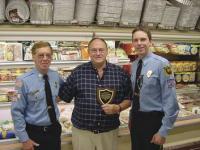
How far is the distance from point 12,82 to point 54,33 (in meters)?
0.79

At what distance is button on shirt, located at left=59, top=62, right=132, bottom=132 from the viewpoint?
10.0 feet

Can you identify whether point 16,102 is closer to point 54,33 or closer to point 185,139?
point 54,33

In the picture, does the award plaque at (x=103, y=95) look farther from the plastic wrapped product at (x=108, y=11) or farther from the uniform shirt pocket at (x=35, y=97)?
the plastic wrapped product at (x=108, y=11)

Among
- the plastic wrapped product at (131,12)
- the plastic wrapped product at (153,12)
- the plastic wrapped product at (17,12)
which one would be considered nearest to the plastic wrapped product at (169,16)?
the plastic wrapped product at (153,12)

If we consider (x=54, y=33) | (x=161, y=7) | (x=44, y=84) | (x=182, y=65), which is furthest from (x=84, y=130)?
(x=182, y=65)

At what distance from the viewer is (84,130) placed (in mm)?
3123

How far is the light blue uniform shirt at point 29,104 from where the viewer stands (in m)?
2.84

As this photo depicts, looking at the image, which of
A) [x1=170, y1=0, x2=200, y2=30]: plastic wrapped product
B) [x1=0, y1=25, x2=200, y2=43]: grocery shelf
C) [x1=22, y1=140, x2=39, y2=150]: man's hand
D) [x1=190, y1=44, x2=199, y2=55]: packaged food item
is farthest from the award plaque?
[x1=190, y1=44, x2=199, y2=55]: packaged food item

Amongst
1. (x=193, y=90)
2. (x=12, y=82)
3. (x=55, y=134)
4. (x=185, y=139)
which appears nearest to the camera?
(x=55, y=134)

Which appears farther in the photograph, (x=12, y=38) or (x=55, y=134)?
(x=12, y=38)

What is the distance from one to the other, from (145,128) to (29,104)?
3.84ft

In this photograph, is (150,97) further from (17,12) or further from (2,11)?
(2,11)

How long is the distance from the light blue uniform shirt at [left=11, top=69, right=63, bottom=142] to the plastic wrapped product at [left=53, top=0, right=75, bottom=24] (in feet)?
2.99

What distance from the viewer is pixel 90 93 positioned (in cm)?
305
